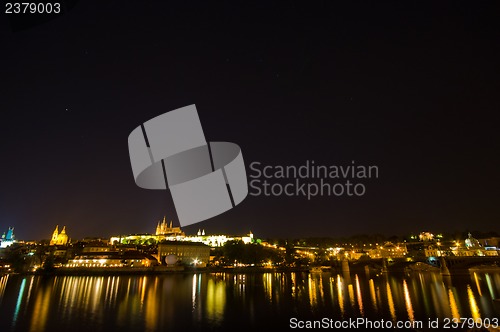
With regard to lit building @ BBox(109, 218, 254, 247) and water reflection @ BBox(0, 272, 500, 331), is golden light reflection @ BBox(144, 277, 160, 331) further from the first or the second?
lit building @ BBox(109, 218, 254, 247)

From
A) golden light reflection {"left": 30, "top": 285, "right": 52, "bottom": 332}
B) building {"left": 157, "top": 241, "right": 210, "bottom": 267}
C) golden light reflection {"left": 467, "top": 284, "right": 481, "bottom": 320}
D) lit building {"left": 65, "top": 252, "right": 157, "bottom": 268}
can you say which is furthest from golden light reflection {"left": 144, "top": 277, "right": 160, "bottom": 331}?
building {"left": 157, "top": 241, "right": 210, "bottom": 267}

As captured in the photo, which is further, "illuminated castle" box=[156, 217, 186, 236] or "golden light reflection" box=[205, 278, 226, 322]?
"illuminated castle" box=[156, 217, 186, 236]

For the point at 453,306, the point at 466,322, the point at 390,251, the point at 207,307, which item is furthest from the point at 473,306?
the point at 390,251

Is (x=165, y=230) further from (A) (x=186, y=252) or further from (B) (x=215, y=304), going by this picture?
(B) (x=215, y=304)

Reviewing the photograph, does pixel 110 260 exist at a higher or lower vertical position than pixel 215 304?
higher

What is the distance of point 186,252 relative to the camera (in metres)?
52.5

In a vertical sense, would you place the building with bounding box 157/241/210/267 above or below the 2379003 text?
above

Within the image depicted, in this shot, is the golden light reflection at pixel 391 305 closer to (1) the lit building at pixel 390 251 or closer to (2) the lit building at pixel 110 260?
(2) the lit building at pixel 110 260

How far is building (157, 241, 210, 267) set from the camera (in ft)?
162

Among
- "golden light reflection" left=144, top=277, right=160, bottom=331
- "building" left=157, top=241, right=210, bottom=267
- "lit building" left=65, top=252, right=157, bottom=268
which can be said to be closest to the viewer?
"golden light reflection" left=144, top=277, right=160, bottom=331

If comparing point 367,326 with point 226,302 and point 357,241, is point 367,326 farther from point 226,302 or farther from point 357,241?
point 357,241

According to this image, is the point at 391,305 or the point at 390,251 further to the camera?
the point at 390,251

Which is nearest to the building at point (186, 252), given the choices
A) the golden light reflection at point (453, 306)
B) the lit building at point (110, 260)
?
the lit building at point (110, 260)

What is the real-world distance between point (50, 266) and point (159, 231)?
2077 inches
